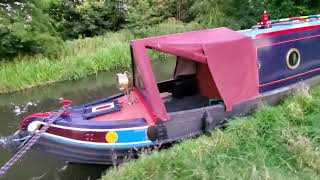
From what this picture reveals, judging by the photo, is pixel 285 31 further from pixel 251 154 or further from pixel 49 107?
pixel 49 107

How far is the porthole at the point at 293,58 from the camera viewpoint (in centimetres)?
799

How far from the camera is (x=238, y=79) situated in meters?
7.18

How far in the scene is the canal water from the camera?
24.3 feet

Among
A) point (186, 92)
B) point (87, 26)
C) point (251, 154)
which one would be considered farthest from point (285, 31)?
point (87, 26)

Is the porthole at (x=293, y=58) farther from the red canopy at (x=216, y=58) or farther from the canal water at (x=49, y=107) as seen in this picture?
the canal water at (x=49, y=107)

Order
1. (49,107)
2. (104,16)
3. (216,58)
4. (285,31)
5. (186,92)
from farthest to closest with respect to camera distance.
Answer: (104,16)
(49,107)
(186,92)
(285,31)
(216,58)

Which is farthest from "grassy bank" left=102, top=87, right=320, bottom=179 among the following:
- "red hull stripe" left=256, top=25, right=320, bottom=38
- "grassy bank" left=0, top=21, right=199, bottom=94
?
"grassy bank" left=0, top=21, right=199, bottom=94

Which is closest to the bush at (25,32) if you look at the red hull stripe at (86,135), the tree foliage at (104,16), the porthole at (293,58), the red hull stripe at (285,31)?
the tree foliage at (104,16)

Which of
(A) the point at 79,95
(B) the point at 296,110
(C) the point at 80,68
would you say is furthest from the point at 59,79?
(B) the point at 296,110

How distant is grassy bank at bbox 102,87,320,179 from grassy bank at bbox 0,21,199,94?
7.98 meters

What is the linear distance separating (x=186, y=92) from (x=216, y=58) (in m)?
1.49

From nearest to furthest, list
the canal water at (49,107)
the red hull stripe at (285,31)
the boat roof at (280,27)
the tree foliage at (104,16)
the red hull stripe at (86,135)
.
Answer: the red hull stripe at (86,135), the canal water at (49,107), the red hull stripe at (285,31), the boat roof at (280,27), the tree foliage at (104,16)

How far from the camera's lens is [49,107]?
11.0 meters

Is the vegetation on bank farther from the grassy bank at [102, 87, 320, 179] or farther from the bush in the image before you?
the grassy bank at [102, 87, 320, 179]
